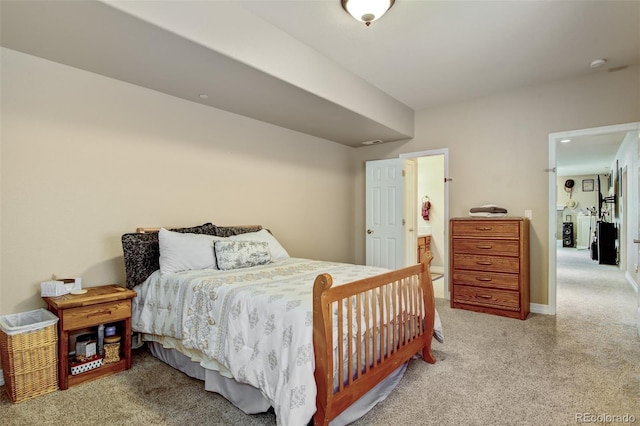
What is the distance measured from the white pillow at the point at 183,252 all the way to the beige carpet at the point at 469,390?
0.77 meters

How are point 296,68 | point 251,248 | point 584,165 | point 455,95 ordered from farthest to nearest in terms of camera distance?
point 584,165
point 455,95
point 251,248
point 296,68

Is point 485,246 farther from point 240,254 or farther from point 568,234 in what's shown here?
point 568,234

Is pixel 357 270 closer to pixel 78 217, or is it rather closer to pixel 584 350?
pixel 584 350

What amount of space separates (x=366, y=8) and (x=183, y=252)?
2247 millimetres

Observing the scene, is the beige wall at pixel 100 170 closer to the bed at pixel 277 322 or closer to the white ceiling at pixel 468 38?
the bed at pixel 277 322

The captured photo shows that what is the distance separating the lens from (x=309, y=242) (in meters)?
4.63

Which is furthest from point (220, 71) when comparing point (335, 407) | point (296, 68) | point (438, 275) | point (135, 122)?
point (438, 275)

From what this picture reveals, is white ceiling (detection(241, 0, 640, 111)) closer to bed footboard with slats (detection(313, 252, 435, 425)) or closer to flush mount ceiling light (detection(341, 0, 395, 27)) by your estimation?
flush mount ceiling light (detection(341, 0, 395, 27))

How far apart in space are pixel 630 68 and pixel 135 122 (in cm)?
480

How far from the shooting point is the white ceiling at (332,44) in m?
2.03

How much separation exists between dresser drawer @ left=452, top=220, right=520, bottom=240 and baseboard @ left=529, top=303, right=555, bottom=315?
914mm

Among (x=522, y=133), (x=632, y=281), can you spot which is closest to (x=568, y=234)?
(x=632, y=281)

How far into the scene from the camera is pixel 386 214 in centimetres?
497

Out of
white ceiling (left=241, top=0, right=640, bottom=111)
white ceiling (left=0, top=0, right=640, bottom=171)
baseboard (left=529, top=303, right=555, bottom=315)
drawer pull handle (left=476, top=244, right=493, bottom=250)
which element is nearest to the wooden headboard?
white ceiling (left=0, top=0, right=640, bottom=171)
